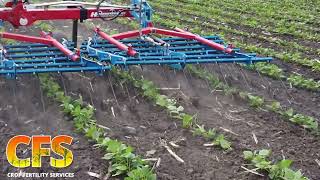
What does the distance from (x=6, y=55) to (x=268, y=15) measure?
8926 millimetres

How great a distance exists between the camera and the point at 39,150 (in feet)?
15.5

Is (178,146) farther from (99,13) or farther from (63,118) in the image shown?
(99,13)

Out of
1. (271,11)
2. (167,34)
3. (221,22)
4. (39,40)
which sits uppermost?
(167,34)

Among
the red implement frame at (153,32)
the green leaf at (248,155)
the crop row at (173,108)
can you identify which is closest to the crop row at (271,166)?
the green leaf at (248,155)

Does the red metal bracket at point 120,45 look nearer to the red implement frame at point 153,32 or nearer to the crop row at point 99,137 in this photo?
the red implement frame at point 153,32

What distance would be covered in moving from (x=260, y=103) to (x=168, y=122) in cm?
143

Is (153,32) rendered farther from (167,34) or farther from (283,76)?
(283,76)

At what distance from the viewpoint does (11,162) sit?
14.8 feet

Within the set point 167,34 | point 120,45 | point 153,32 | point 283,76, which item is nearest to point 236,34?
point 283,76

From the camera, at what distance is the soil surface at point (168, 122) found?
15.5ft

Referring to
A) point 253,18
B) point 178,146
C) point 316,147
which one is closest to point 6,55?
point 178,146

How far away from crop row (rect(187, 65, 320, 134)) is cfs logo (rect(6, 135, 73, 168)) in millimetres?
2553

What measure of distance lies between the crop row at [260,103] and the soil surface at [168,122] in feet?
0.32

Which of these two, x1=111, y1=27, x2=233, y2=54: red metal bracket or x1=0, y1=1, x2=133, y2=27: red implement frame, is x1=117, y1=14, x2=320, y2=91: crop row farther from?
x1=0, y1=1, x2=133, y2=27: red implement frame
